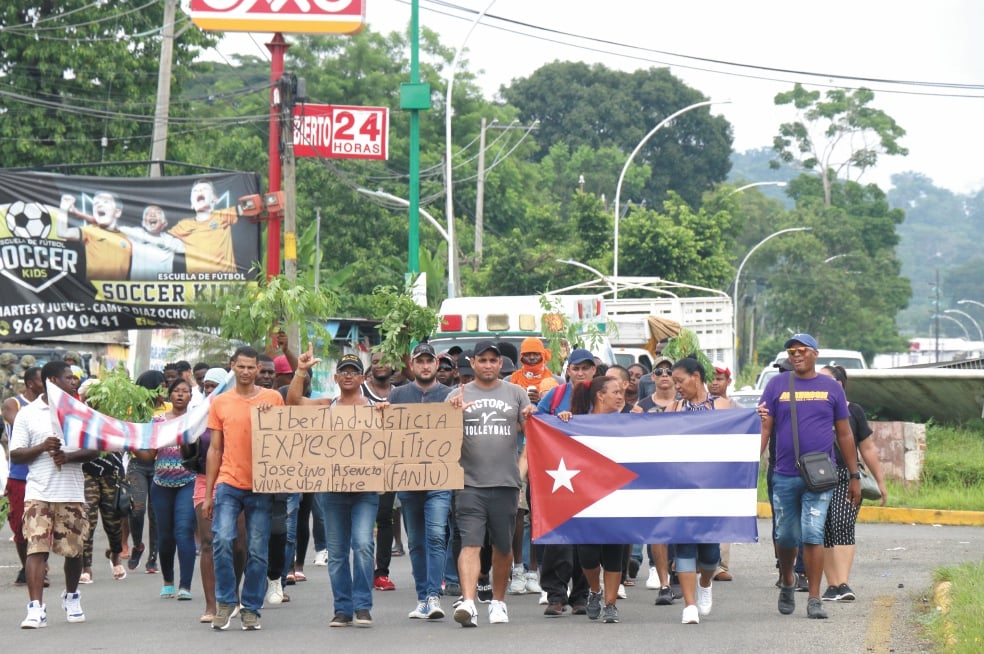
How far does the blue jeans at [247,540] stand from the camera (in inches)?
398

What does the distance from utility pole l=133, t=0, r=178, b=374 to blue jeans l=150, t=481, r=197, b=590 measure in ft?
48.1

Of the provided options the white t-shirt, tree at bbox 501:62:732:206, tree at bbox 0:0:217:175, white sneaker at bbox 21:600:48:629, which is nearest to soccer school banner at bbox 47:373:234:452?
the white t-shirt

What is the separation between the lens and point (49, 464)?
10594 millimetres

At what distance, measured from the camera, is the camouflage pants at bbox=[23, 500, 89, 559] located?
10.4m

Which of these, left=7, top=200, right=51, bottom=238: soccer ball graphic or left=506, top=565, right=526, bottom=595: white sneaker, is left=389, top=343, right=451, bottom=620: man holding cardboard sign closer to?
left=506, top=565, right=526, bottom=595: white sneaker

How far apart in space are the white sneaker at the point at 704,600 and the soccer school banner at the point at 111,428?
355 cm

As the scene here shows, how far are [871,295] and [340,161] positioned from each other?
36949 millimetres

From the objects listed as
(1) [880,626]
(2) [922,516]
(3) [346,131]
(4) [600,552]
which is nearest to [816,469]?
(1) [880,626]

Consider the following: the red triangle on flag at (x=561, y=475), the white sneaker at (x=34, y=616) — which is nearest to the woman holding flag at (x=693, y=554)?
the red triangle on flag at (x=561, y=475)

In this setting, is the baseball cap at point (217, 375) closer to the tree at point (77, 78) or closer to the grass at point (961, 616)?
A: the grass at point (961, 616)

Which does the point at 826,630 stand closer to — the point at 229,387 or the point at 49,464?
the point at 229,387

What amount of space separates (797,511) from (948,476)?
1005 cm

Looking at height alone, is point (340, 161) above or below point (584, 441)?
above

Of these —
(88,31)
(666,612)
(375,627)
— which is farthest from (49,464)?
(88,31)
